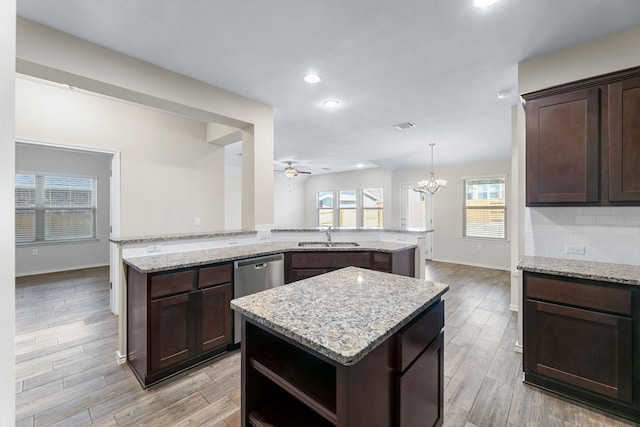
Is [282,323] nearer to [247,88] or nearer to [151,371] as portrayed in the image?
[151,371]

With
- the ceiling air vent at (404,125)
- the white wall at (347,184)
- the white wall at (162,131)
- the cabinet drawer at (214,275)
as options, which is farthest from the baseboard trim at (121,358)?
the white wall at (347,184)

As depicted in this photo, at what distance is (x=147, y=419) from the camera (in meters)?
1.81

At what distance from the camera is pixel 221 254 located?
8.90 feet

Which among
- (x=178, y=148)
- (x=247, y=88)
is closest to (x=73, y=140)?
(x=178, y=148)

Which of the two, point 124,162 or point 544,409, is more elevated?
point 124,162

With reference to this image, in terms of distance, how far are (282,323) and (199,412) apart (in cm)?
139

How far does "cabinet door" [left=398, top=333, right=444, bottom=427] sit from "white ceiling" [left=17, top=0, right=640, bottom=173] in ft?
6.92

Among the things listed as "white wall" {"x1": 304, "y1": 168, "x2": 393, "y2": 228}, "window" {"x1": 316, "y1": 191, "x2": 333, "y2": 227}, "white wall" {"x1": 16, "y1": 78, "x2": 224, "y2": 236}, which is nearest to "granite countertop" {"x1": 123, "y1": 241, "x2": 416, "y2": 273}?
"white wall" {"x1": 16, "y1": 78, "x2": 224, "y2": 236}

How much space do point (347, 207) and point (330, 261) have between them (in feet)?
21.4

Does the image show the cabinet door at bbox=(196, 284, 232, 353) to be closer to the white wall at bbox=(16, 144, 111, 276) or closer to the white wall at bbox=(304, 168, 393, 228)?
the white wall at bbox=(16, 144, 111, 276)

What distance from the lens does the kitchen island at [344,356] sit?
3.05 feet

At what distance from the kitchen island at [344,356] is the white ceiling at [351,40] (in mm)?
1830

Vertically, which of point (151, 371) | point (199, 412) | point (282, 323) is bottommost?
point (199, 412)

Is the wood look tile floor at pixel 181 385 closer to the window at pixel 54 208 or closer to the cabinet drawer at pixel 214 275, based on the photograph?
the cabinet drawer at pixel 214 275
